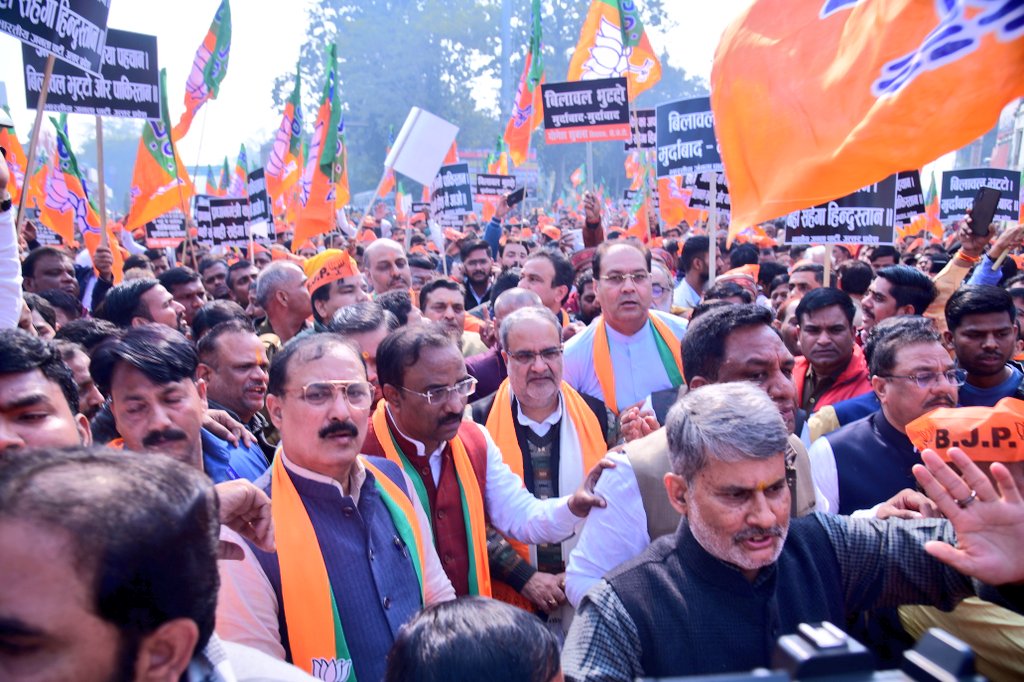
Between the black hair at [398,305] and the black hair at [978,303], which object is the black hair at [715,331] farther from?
the black hair at [398,305]

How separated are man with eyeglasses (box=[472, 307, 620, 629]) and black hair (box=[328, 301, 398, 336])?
721 mm

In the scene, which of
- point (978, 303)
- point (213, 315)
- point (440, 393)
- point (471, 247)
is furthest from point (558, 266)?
point (440, 393)

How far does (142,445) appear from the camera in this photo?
2.53 meters

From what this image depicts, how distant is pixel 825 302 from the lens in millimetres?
4312

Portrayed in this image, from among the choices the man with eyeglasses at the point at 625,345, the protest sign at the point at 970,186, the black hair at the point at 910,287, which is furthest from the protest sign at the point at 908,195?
the man with eyeglasses at the point at 625,345

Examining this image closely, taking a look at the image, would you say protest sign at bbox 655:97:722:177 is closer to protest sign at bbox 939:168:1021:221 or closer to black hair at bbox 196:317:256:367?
protest sign at bbox 939:168:1021:221

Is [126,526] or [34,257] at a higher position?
[34,257]

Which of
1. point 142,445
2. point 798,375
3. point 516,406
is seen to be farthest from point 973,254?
point 142,445

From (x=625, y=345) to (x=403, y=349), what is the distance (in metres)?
1.79

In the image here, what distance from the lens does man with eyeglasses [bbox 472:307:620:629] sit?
331cm

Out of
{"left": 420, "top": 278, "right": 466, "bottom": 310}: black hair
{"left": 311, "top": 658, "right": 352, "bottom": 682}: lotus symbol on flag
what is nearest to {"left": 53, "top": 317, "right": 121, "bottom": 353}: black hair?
{"left": 311, "top": 658, "right": 352, "bottom": 682}: lotus symbol on flag

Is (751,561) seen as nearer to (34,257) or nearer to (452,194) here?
(34,257)

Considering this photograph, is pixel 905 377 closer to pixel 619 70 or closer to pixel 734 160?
pixel 734 160

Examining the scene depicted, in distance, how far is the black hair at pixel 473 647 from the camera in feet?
4.91
